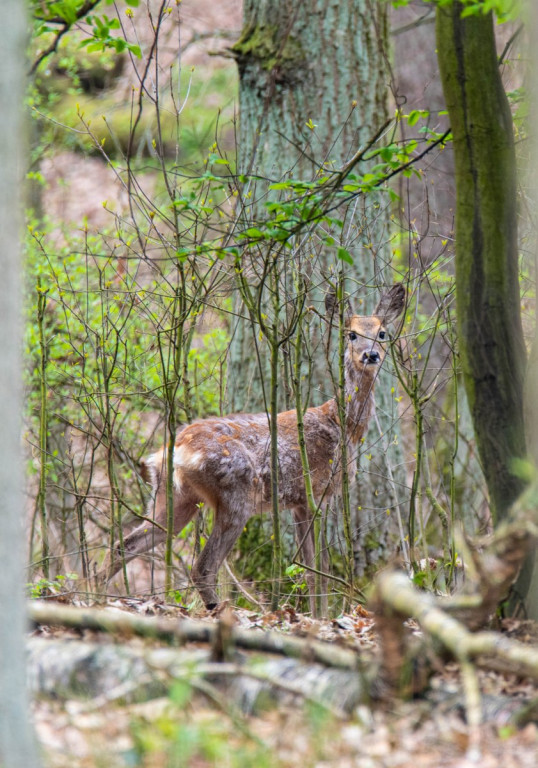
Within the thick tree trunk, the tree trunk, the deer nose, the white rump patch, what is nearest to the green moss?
the deer nose

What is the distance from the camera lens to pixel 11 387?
8.11ft

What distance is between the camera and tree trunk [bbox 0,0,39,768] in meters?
2.42

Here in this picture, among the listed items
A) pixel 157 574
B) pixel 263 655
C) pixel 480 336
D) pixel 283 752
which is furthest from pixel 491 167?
pixel 157 574

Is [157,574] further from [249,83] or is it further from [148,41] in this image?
[148,41]

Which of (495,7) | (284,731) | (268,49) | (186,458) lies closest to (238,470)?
(186,458)

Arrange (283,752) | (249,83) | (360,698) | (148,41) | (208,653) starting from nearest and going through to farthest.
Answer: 1. (283,752)
2. (360,698)
3. (208,653)
4. (249,83)
5. (148,41)

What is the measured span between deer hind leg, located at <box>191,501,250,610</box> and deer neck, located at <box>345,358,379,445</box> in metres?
1.44

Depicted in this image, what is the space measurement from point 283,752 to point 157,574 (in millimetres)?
8789

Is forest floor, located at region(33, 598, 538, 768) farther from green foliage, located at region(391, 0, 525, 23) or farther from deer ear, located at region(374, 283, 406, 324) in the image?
deer ear, located at region(374, 283, 406, 324)

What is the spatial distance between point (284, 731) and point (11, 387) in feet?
4.55

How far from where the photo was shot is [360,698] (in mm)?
3033

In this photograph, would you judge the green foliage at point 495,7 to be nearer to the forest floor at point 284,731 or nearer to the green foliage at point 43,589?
the forest floor at point 284,731

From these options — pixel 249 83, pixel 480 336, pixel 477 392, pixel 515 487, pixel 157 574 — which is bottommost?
pixel 157 574

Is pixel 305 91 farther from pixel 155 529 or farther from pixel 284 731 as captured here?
pixel 284 731
